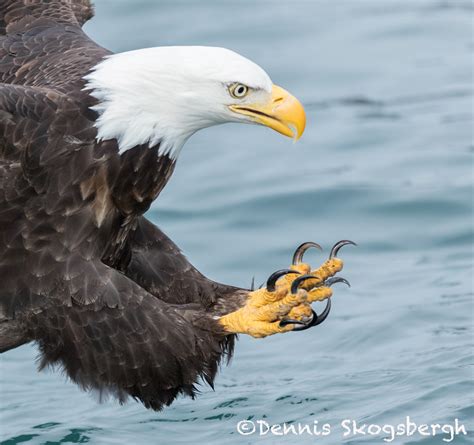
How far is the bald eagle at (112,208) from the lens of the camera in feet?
20.4

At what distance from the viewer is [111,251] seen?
6543mm

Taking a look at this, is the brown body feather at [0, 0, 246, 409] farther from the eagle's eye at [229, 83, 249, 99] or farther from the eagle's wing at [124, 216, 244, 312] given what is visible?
the eagle's eye at [229, 83, 249, 99]

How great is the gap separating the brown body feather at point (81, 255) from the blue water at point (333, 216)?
3.69 ft

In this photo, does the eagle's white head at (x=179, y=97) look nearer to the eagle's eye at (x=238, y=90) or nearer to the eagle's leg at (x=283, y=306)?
the eagle's eye at (x=238, y=90)

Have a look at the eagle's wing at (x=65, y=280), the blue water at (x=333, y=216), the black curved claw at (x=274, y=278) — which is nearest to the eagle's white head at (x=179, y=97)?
the eagle's wing at (x=65, y=280)

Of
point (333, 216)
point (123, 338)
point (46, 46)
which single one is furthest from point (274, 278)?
point (333, 216)

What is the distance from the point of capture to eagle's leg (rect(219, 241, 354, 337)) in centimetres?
648

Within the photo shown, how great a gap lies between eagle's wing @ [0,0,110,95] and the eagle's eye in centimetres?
57

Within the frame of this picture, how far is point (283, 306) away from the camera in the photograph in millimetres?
6469

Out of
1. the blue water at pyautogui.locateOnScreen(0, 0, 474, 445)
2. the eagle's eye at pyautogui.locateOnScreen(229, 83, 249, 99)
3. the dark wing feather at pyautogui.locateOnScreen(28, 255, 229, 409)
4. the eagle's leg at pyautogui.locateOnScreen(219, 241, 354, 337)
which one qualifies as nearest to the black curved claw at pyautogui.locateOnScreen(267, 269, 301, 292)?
the eagle's leg at pyautogui.locateOnScreen(219, 241, 354, 337)

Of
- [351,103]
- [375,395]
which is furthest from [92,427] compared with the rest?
[351,103]

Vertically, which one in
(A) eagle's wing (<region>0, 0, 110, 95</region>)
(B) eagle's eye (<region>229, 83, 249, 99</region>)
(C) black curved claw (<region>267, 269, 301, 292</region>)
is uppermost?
(A) eagle's wing (<region>0, 0, 110, 95</region>)

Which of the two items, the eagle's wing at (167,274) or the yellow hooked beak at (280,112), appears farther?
Result: the eagle's wing at (167,274)

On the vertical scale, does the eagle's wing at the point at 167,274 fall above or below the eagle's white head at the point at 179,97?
below
